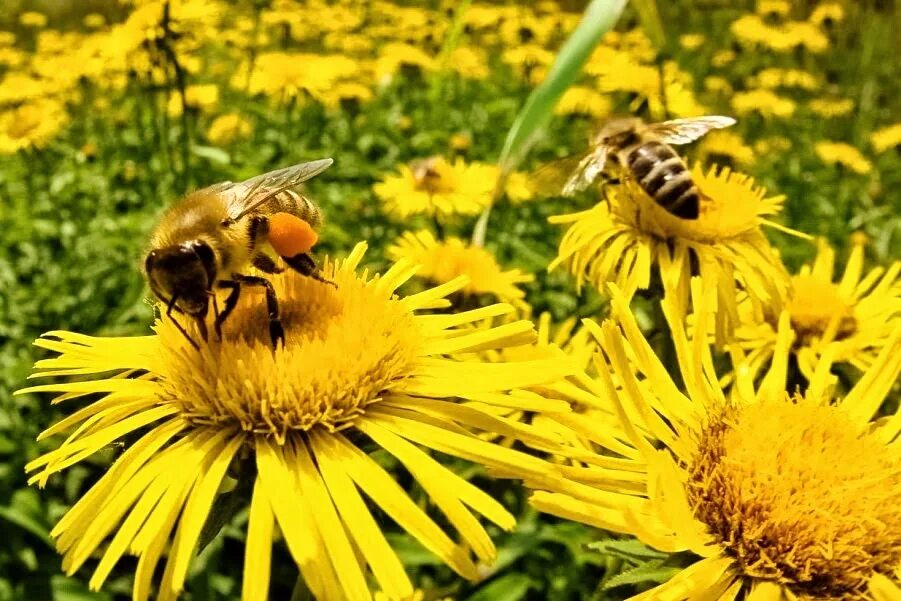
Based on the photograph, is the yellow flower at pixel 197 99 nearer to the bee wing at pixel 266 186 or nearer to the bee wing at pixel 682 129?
the bee wing at pixel 682 129

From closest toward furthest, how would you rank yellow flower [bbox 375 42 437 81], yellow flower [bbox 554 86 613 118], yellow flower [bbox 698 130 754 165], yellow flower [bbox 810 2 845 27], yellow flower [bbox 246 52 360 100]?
yellow flower [bbox 698 130 754 165]
yellow flower [bbox 246 52 360 100]
yellow flower [bbox 554 86 613 118]
yellow flower [bbox 375 42 437 81]
yellow flower [bbox 810 2 845 27]

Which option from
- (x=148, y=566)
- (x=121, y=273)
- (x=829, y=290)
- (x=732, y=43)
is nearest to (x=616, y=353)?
(x=148, y=566)

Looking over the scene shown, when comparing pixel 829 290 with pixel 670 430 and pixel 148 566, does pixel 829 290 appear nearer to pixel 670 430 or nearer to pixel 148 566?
pixel 670 430

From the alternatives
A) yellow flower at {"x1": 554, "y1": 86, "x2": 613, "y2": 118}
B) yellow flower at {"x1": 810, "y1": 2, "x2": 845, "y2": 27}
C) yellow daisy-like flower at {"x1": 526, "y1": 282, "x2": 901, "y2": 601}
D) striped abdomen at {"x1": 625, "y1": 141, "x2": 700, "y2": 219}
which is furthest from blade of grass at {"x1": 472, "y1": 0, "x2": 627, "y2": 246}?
yellow flower at {"x1": 810, "y1": 2, "x2": 845, "y2": 27}

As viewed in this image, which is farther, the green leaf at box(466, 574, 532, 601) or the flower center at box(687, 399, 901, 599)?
the green leaf at box(466, 574, 532, 601)

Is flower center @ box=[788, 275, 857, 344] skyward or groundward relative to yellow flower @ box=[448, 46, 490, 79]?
skyward

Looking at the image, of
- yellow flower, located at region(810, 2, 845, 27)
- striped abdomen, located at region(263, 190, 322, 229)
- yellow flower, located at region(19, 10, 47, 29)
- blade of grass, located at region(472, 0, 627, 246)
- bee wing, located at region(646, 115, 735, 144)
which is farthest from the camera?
yellow flower, located at region(19, 10, 47, 29)

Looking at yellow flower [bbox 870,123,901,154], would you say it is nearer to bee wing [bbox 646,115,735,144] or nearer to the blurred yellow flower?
bee wing [bbox 646,115,735,144]

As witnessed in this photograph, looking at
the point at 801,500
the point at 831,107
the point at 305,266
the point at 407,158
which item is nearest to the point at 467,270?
the point at 305,266
